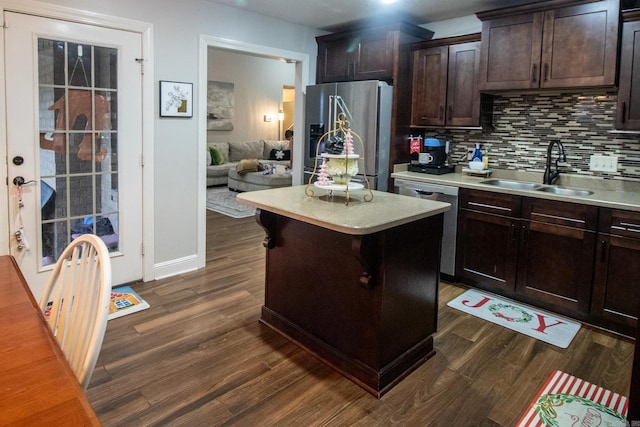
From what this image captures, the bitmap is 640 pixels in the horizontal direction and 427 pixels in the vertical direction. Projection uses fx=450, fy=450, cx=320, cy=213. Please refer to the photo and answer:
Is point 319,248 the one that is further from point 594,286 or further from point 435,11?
point 435,11

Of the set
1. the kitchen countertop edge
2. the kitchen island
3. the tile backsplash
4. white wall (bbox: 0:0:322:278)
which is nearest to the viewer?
the kitchen island

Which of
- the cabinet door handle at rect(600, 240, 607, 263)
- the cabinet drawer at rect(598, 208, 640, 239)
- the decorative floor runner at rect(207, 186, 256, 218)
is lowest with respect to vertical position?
the decorative floor runner at rect(207, 186, 256, 218)

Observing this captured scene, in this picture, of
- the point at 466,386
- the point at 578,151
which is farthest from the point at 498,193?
the point at 466,386

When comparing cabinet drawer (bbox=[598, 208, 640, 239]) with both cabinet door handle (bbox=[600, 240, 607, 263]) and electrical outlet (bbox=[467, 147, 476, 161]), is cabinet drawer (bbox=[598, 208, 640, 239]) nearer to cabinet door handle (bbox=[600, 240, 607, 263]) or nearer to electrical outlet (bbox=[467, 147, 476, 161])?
cabinet door handle (bbox=[600, 240, 607, 263])

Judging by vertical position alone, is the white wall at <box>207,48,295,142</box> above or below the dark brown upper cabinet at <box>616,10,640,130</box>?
above

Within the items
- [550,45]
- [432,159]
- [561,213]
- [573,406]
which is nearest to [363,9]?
[432,159]

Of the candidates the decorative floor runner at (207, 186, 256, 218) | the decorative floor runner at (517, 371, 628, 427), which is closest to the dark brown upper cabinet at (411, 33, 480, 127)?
the decorative floor runner at (517, 371, 628, 427)

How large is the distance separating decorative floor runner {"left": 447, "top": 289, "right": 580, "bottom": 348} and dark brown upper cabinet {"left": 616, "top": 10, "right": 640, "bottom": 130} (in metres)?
1.37

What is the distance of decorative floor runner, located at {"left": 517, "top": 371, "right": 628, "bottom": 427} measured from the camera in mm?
2047

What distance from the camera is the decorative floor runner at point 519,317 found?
9.50 feet

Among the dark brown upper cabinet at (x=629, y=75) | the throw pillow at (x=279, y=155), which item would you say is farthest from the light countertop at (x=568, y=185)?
the throw pillow at (x=279, y=155)

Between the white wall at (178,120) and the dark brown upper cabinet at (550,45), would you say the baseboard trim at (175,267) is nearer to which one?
the white wall at (178,120)

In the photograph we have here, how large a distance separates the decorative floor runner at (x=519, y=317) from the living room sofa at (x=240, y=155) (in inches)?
228

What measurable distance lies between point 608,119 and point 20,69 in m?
4.04
